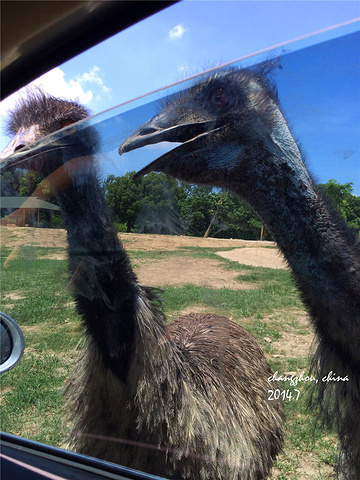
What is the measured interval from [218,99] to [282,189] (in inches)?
16.0

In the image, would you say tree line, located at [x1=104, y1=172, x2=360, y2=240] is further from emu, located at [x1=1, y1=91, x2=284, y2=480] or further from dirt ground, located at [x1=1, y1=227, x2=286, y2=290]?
emu, located at [x1=1, y1=91, x2=284, y2=480]

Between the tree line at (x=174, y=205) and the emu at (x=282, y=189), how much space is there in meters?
0.04

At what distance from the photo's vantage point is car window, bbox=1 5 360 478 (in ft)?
4.65

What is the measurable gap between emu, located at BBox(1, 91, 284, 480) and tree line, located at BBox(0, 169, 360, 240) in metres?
0.10

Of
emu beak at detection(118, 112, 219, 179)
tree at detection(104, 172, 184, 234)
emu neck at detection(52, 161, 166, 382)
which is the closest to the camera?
emu beak at detection(118, 112, 219, 179)

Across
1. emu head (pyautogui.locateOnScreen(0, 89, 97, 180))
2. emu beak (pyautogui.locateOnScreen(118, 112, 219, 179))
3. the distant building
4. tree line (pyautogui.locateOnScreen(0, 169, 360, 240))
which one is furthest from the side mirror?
emu beak (pyautogui.locateOnScreen(118, 112, 219, 179))

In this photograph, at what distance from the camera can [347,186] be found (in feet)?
4.04

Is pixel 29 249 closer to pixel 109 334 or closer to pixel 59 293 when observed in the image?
pixel 59 293

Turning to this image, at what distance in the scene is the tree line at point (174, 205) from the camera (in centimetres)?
146

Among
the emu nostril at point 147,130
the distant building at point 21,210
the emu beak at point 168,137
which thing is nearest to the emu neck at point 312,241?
the emu beak at point 168,137

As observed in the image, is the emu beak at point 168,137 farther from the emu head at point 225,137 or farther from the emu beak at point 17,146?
the emu beak at point 17,146

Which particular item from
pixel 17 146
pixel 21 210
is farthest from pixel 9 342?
pixel 17 146

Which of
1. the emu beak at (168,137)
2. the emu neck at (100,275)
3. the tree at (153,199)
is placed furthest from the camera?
the emu neck at (100,275)

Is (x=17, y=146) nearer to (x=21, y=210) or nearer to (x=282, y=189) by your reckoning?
(x=21, y=210)
